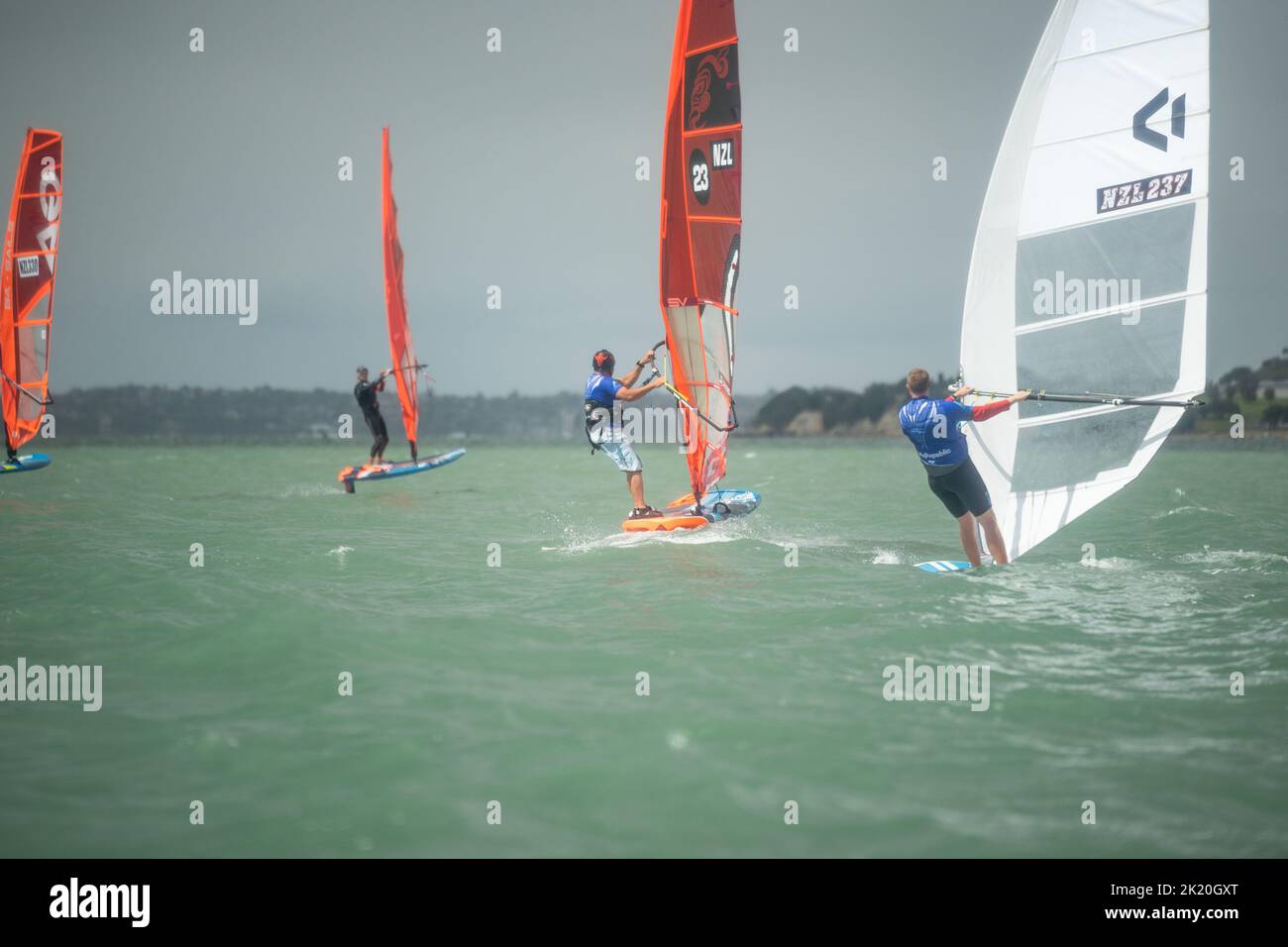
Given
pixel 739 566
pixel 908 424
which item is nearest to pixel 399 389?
pixel 739 566

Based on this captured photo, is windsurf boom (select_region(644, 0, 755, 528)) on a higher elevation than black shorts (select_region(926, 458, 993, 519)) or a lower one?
higher

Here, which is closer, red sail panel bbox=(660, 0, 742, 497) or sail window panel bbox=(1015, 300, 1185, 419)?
sail window panel bbox=(1015, 300, 1185, 419)

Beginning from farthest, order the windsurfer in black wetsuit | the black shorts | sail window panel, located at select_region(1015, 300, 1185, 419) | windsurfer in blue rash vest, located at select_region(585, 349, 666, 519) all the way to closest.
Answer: the windsurfer in black wetsuit
windsurfer in blue rash vest, located at select_region(585, 349, 666, 519)
the black shorts
sail window panel, located at select_region(1015, 300, 1185, 419)

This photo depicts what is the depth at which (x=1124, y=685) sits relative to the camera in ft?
16.4

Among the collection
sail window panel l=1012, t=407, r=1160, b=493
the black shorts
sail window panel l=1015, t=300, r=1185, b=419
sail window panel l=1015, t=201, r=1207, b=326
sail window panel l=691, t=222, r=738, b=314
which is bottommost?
the black shorts

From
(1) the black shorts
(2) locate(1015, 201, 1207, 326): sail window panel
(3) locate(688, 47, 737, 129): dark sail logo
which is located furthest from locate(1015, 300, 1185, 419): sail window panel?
(3) locate(688, 47, 737, 129): dark sail logo

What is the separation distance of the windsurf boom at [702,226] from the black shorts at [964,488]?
357 centimetres

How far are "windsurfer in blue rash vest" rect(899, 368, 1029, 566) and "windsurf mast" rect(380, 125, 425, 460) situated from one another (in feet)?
43.5

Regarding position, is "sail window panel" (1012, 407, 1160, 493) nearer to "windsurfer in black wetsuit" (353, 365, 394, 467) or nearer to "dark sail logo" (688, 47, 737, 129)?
"dark sail logo" (688, 47, 737, 129)

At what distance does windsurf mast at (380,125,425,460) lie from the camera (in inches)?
765

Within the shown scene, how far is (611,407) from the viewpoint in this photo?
10570 mm

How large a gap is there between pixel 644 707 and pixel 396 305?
53.4 feet

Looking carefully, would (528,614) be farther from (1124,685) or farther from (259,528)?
(259,528)

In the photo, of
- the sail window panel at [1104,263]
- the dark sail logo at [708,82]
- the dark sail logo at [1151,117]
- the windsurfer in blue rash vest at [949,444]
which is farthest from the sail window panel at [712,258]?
the dark sail logo at [1151,117]
